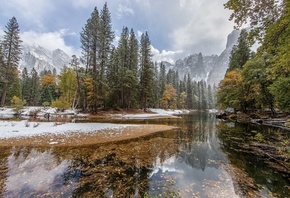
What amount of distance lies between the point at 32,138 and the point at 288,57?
40.8ft

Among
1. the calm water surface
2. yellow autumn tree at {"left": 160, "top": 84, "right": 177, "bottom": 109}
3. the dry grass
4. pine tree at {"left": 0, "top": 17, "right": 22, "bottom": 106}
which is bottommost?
the calm water surface

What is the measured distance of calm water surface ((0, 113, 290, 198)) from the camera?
3.96 m

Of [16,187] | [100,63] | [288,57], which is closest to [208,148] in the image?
[288,57]

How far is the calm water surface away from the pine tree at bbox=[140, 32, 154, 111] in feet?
92.4

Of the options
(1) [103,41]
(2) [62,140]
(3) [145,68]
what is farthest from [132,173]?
(3) [145,68]

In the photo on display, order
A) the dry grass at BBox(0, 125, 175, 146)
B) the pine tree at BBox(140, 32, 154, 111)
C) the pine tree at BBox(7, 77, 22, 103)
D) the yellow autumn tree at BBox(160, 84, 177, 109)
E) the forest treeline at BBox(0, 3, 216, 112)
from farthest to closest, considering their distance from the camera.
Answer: the yellow autumn tree at BBox(160, 84, 177, 109) → the pine tree at BBox(7, 77, 22, 103) → the pine tree at BBox(140, 32, 154, 111) → the forest treeline at BBox(0, 3, 216, 112) → the dry grass at BBox(0, 125, 175, 146)

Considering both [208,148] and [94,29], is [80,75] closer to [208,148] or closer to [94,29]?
[94,29]

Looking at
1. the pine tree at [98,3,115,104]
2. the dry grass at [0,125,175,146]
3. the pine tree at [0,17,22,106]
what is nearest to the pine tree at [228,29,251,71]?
the pine tree at [98,3,115,104]

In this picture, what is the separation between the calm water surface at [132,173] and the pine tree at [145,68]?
92.4 ft

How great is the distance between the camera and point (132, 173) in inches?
199

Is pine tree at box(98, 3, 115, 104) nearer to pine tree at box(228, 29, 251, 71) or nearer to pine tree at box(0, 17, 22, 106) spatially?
pine tree at box(0, 17, 22, 106)

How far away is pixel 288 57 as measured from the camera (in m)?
4.15

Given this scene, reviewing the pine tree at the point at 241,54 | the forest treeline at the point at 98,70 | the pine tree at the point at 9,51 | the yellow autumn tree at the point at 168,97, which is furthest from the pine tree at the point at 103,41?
the yellow autumn tree at the point at 168,97

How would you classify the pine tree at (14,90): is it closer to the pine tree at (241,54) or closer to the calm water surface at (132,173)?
the calm water surface at (132,173)
